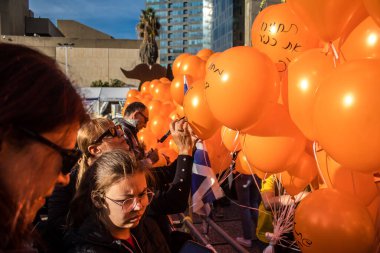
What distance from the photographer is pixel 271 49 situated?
228 centimetres

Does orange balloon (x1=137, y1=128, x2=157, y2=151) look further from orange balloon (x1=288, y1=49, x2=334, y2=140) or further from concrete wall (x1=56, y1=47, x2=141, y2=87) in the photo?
concrete wall (x1=56, y1=47, x2=141, y2=87)

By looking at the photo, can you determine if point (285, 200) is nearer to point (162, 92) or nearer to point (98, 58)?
point (162, 92)

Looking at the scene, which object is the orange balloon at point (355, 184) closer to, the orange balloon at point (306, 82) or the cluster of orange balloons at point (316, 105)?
the cluster of orange balloons at point (316, 105)

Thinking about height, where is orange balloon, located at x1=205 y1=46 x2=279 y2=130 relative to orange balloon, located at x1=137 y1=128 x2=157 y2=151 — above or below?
above

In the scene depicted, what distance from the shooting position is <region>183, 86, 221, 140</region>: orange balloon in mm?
2898

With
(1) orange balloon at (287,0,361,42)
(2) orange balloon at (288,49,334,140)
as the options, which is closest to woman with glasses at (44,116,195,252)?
(2) orange balloon at (288,49,334,140)

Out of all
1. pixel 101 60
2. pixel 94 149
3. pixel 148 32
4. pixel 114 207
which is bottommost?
pixel 114 207

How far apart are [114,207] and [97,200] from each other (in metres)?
0.09

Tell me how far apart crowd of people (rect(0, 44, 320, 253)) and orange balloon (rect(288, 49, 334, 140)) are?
0.78m

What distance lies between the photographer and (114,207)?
1.67 meters

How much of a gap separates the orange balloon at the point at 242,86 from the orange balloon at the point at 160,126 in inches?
163

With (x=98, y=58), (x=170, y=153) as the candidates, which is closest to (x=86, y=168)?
(x=170, y=153)

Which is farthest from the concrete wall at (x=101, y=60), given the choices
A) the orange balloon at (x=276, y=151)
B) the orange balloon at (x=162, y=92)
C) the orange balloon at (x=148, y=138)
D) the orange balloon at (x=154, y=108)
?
the orange balloon at (x=276, y=151)

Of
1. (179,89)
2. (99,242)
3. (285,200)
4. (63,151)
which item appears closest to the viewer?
(63,151)
